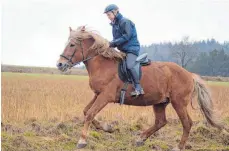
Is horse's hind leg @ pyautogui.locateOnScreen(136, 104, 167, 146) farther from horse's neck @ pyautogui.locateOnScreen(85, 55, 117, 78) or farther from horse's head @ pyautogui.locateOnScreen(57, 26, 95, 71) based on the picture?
horse's head @ pyautogui.locateOnScreen(57, 26, 95, 71)

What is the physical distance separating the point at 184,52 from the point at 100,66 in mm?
21485

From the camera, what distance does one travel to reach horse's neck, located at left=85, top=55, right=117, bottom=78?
281 inches

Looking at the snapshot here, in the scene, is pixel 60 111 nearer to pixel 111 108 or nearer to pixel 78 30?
pixel 111 108

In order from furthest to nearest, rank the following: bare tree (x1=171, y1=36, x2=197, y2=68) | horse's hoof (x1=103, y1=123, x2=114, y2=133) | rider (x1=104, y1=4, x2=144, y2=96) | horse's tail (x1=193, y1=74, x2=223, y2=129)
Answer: bare tree (x1=171, y1=36, x2=197, y2=68) < horse's tail (x1=193, y1=74, x2=223, y2=129) < horse's hoof (x1=103, y1=123, x2=114, y2=133) < rider (x1=104, y1=4, x2=144, y2=96)

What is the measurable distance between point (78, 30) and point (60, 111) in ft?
11.5

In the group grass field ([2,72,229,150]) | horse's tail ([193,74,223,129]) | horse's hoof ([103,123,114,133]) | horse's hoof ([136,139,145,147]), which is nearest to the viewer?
grass field ([2,72,229,150])

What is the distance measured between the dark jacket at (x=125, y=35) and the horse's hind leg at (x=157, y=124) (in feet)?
4.86

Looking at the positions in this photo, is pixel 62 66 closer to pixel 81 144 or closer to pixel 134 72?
pixel 134 72

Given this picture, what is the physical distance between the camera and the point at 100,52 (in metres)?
7.26

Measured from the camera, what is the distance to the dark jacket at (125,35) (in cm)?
702

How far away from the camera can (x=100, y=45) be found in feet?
23.7

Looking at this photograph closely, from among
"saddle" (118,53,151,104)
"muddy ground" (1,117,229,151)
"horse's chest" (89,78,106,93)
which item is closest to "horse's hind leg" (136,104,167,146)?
"muddy ground" (1,117,229,151)

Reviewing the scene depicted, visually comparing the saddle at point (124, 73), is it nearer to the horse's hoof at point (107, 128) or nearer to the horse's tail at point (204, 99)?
the horse's hoof at point (107, 128)

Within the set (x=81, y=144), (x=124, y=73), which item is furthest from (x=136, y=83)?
(x=81, y=144)
